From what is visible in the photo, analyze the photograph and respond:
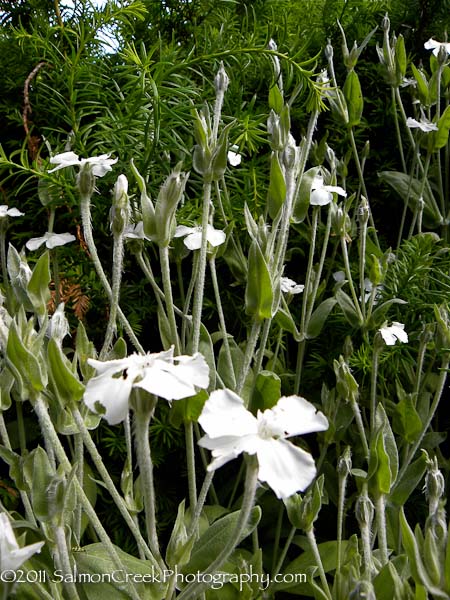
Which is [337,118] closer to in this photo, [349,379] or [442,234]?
[442,234]

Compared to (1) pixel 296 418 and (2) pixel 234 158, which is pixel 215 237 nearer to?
(2) pixel 234 158

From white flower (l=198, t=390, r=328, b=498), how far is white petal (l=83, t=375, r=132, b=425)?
0.05m

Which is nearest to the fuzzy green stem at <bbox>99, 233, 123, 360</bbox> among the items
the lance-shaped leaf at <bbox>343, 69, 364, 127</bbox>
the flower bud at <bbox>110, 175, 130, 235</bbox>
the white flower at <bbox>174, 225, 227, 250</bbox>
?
the flower bud at <bbox>110, 175, 130, 235</bbox>

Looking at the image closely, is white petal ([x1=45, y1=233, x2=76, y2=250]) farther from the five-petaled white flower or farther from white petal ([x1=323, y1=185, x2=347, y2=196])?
the five-petaled white flower

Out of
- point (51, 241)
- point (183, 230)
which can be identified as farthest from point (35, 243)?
point (183, 230)

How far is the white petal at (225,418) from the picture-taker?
40 centimetres

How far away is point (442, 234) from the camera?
3.28 feet

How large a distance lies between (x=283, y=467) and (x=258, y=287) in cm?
20

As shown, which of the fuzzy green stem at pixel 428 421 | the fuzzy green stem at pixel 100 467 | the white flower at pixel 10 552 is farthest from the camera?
the fuzzy green stem at pixel 428 421

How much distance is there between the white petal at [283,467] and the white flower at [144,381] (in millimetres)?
53

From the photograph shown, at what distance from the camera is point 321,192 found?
782 millimetres

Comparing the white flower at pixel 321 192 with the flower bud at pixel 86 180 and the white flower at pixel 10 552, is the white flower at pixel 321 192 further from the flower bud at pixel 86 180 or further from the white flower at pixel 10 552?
the white flower at pixel 10 552

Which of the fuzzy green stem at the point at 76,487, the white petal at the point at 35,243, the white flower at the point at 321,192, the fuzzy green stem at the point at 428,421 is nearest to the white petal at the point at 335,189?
the white flower at the point at 321,192

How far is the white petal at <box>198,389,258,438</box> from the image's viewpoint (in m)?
0.40
